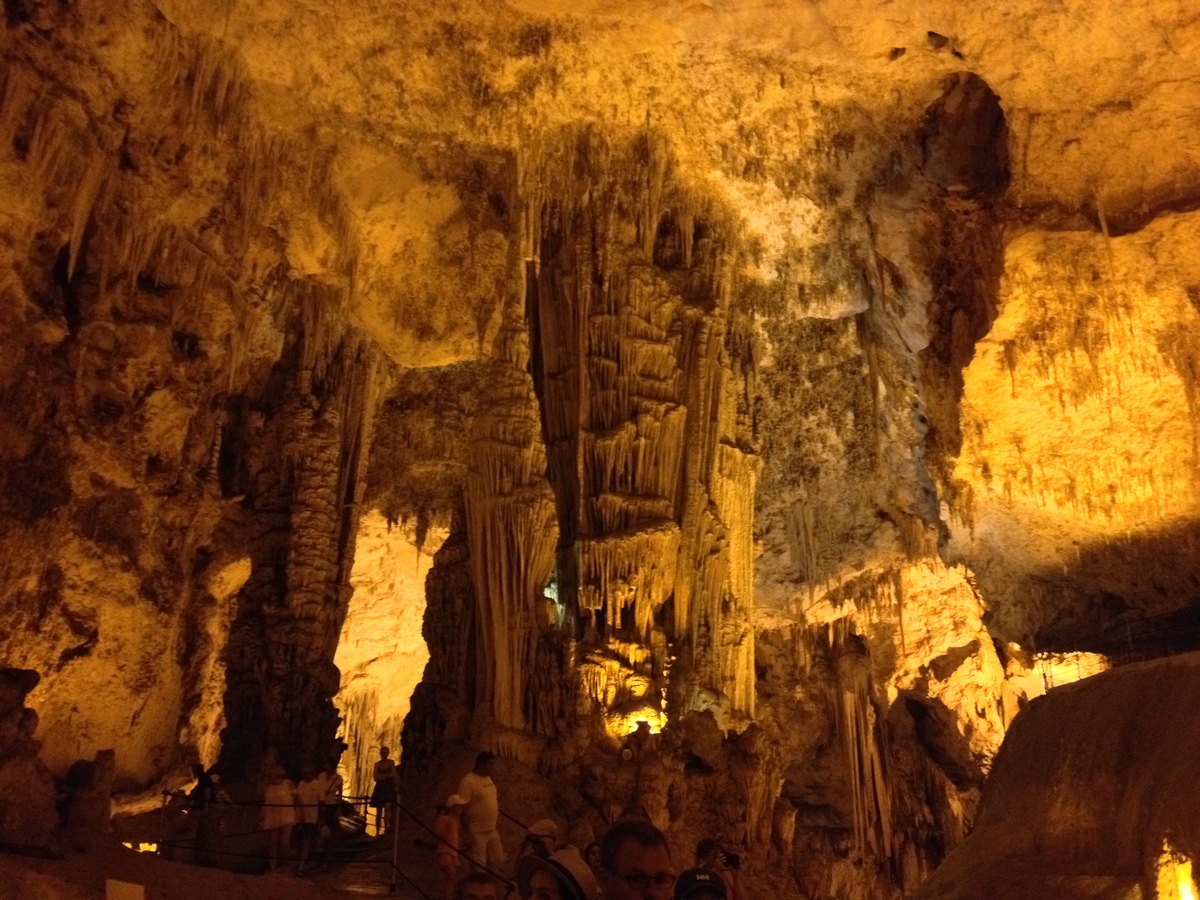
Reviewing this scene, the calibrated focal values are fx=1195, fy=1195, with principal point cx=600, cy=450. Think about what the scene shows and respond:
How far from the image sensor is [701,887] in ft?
9.12

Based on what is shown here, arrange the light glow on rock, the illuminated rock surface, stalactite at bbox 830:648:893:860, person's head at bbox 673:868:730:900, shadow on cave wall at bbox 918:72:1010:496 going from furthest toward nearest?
stalactite at bbox 830:648:893:860
shadow on cave wall at bbox 918:72:1010:496
the illuminated rock surface
the light glow on rock
person's head at bbox 673:868:730:900

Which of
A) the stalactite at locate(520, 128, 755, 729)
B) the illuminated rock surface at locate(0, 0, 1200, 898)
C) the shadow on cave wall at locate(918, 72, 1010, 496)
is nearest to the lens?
the illuminated rock surface at locate(0, 0, 1200, 898)

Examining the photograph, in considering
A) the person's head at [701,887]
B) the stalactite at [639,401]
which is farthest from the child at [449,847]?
the stalactite at [639,401]

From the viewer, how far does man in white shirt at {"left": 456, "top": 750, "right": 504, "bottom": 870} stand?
7.47 metres

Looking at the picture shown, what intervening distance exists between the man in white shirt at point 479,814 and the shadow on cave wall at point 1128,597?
341 inches

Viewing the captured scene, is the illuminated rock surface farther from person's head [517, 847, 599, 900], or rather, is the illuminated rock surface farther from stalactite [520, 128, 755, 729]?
person's head [517, 847, 599, 900]

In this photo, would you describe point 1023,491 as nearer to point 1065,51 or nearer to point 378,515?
point 1065,51

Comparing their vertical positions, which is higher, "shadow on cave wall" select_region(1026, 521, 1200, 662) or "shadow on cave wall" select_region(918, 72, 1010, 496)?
"shadow on cave wall" select_region(918, 72, 1010, 496)

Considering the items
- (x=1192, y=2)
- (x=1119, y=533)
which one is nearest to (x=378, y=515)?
(x=1119, y=533)

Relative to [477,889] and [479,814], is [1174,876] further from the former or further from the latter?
[479,814]

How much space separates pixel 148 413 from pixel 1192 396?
10058mm

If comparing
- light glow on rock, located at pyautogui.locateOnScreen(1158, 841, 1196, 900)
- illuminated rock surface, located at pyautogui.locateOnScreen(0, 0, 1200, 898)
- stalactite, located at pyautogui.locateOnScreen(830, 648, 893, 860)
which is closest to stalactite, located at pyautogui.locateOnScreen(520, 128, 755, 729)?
illuminated rock surface, located at pyautogui.locateOnScreen(0, 0, 1200, 898)

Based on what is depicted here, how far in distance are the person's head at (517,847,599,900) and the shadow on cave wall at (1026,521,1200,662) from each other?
11934 millimetres

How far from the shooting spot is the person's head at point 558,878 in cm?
259
